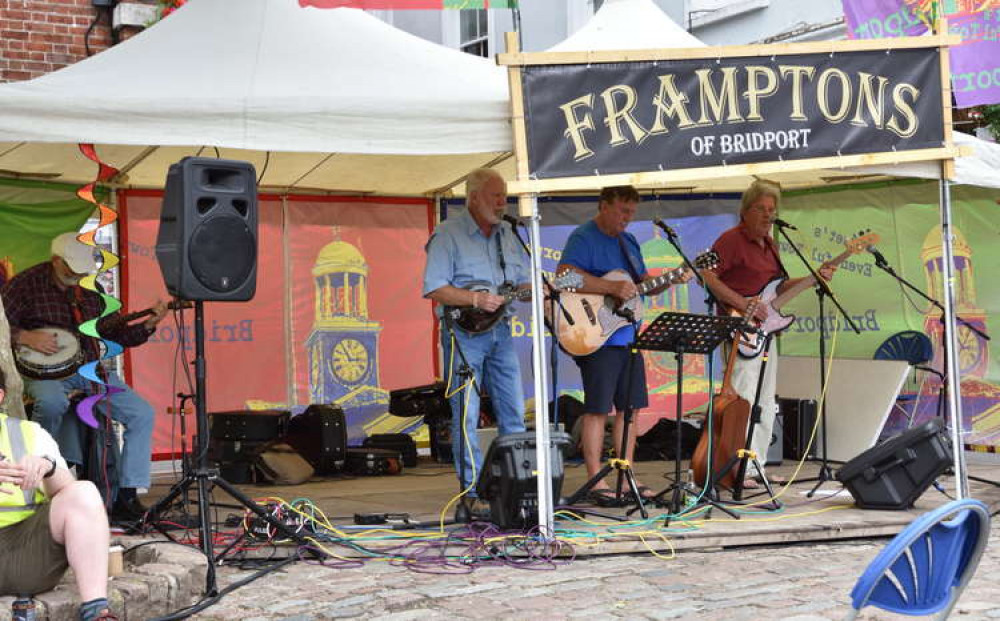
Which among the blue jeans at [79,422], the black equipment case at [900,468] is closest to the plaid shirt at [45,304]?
the blue jeans at [79,422]

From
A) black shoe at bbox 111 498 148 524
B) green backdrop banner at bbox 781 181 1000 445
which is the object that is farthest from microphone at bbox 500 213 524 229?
green backdrop banner at bbox 781 181 1000 445

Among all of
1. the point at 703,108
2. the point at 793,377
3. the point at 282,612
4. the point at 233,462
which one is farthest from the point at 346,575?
the point at 793,377

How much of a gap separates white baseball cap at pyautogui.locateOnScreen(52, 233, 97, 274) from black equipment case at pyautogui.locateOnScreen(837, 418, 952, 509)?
4212 mm

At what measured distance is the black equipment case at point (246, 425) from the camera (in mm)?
8555

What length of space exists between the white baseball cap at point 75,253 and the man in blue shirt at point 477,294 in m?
1.84

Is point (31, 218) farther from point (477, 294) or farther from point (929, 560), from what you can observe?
point (929, 560)

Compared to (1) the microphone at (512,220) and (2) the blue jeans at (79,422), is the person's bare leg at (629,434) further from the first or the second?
(2) the blue jeans at (79,422)

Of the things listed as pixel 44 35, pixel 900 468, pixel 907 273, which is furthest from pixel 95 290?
pixel 907 273

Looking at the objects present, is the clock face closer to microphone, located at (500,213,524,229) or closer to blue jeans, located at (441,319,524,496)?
blue jeans, located at (441,319,524,496)

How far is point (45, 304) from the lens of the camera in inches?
262

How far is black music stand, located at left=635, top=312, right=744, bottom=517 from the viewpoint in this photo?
6072 mm

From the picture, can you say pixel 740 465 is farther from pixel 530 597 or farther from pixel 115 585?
pixel 115 585

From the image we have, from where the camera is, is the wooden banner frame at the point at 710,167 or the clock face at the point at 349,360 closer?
the wooden banner frame at the point at 710,167

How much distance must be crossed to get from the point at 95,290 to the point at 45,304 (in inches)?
34.8
